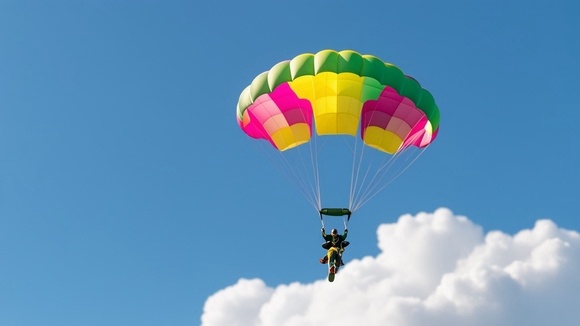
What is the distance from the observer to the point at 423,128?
106 ft

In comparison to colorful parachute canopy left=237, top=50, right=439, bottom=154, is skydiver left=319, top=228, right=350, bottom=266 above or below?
below

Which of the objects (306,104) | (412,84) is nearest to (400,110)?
(412,84)

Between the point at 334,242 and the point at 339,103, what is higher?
the point at 339,103

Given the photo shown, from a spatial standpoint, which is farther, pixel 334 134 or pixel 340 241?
pixel 334 134

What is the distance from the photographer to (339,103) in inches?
1213

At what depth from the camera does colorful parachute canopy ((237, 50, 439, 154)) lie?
3027 cm

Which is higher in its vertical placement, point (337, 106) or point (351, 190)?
point (337, 106)

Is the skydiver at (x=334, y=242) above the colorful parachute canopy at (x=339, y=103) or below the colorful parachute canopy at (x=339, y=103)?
below

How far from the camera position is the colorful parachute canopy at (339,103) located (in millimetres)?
30266

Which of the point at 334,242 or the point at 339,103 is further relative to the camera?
the point at 339,103

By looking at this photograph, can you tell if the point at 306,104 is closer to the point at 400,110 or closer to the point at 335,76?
the point at 335,76

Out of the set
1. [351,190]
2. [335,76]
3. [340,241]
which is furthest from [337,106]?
[340,241]

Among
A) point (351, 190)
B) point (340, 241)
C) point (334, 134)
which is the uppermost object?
point (334, 134)

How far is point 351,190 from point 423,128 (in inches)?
176
